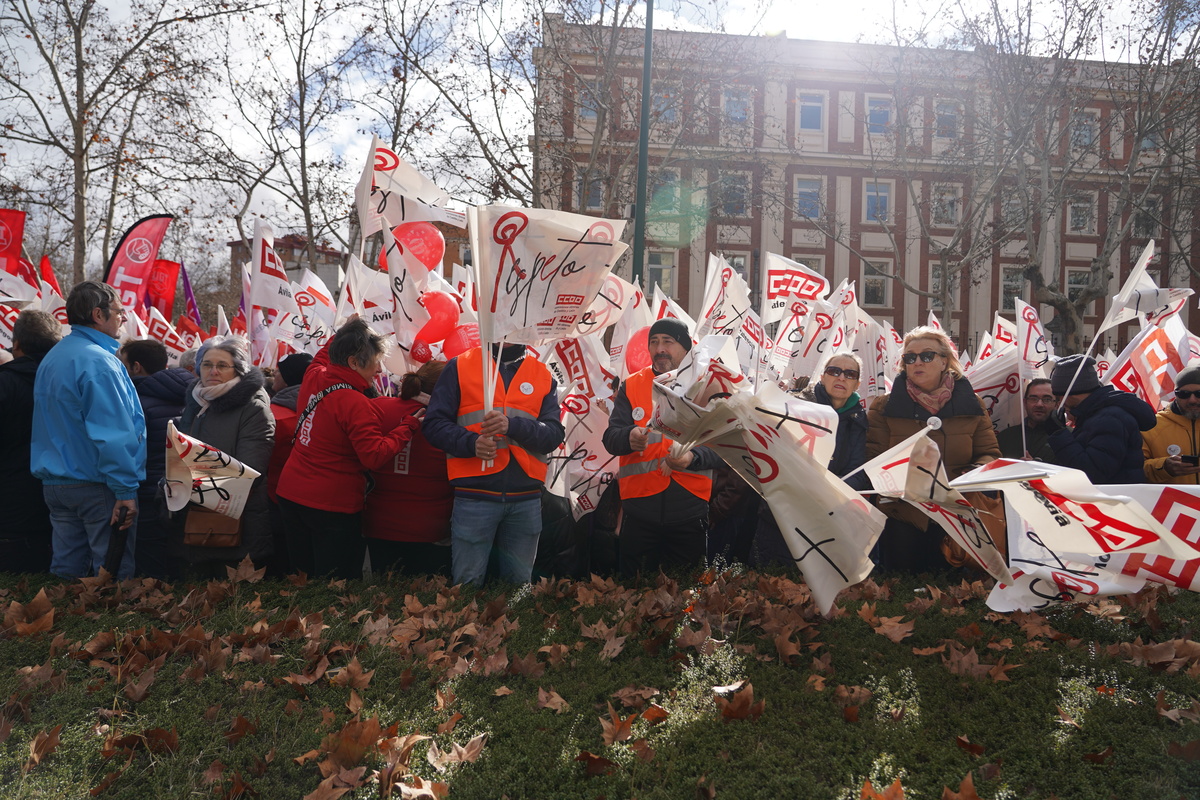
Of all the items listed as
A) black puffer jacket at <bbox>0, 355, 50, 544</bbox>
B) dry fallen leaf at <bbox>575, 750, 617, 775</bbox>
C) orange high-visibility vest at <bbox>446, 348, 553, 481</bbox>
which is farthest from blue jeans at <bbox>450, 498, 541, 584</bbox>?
black puffer jacket at <bbox>0, 355, 50, 544</bbox>

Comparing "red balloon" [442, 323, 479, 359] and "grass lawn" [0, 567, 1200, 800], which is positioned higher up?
"red balloon" [442, 323, 479, 359]

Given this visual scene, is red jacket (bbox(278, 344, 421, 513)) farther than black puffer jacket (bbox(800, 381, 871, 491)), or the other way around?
black puffer jacket (bbox(800, 381, 871, 491))

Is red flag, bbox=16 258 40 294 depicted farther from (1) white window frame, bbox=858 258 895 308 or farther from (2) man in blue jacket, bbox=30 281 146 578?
(1) white window frame, bbox=858 258 895 308

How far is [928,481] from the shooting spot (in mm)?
3270

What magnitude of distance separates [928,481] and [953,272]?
22.0 metres

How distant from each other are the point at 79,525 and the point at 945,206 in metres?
32.2

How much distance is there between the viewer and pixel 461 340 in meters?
6.04

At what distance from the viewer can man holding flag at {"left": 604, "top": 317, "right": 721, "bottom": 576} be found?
15.7ft

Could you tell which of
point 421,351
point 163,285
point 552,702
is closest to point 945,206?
point 163,285

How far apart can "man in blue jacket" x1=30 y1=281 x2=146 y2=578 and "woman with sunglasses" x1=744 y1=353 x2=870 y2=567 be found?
3774 millimetres

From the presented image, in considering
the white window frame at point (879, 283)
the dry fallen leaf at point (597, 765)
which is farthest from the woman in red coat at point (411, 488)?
the white window frame at point (879, 283)

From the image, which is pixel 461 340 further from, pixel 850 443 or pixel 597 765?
pixel 597 765

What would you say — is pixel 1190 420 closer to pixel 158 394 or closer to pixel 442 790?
pixel 442 790

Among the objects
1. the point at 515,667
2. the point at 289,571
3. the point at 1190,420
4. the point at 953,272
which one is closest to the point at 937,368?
the point at 1190,420
